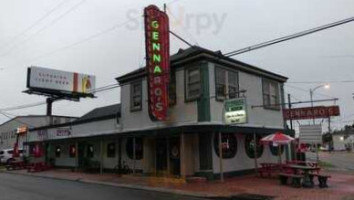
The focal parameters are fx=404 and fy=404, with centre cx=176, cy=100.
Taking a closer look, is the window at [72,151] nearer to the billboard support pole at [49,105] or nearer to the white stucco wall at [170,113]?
the white stucco wall at [170,113]

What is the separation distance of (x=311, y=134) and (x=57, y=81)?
3893cm

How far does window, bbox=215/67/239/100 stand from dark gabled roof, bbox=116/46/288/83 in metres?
0.56

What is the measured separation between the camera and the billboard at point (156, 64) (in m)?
21.3

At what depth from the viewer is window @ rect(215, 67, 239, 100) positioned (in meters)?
21.6

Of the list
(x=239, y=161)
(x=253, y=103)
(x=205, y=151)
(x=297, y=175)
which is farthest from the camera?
(x=253, y=103)

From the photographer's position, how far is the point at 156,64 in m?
21.5

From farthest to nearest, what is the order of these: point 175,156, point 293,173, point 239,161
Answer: point 239,161
point 175,156
point 293,173

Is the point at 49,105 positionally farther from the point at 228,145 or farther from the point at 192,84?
the point at 228,145

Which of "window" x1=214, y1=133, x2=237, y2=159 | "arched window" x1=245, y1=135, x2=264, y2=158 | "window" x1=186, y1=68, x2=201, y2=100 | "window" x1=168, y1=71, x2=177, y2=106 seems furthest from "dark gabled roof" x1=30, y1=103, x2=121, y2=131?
"arched window" x1=245, y1=135, x2=264, y2=158

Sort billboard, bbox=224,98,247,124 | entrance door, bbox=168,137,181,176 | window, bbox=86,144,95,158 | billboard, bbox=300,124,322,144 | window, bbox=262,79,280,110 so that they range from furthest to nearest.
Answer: window, bbox=86,144,95,158 < window, bbox=262,79,280,110 < entrance door, bbox=168,137,181,176 < billboard, bbox=300,124,322,144 < billboard, bbox=224,98,247,124

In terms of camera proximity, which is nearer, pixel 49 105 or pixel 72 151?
pixel 72 151

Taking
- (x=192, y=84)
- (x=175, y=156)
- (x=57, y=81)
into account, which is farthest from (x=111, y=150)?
(x=57, y=81)

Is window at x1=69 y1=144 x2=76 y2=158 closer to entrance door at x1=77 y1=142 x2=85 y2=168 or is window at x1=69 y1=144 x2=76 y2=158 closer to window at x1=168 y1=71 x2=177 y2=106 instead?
entrance door at x1=77 y1=142 x2=85 y2=168

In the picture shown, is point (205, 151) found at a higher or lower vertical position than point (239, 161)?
higher
